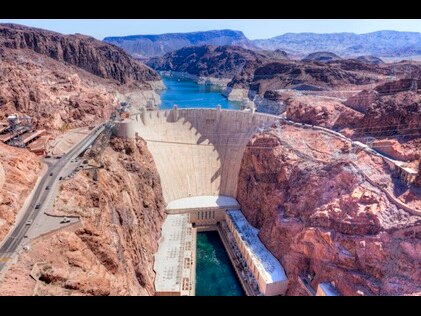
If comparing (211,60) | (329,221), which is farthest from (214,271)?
(211,60)

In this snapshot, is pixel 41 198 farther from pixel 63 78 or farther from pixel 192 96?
pixel 192 96

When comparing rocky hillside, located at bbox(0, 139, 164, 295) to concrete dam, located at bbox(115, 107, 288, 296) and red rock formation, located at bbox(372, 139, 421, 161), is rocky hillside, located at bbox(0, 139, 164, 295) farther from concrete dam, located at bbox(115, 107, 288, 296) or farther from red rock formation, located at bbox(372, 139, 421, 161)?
red rock formation, located at bbox(372, 139, 421, 161)

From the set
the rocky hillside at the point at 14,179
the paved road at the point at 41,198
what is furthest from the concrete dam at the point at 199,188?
the rocky hillside at the point at 14,179

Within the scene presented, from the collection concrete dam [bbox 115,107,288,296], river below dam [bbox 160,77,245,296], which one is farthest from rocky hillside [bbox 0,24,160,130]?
river below dam [bbox 160,77,245,296]

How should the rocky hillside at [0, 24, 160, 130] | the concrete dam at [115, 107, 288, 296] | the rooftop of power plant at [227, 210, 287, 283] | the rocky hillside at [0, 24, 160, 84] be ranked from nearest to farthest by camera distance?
the rooftop of power plant at [227, 210, 287, 283] < the concrete dam at [115, 107, 288, 296] < the rocky hillside at [0, 24, 160, 130] < the rocky hillside at [0, 24, 160, 84]

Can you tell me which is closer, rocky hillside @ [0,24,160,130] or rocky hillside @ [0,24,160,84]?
rocky hillside @ [0,24,160,130]
